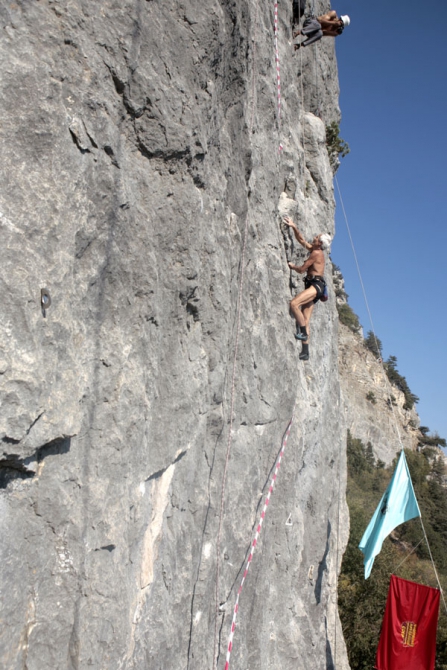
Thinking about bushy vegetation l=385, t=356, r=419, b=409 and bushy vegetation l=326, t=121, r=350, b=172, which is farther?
bushy vegetation l=385, t=356, r=419, b=409

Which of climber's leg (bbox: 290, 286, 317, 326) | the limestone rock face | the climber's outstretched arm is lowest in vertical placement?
climber's leg (bbox: 290, 286, 317, 326)

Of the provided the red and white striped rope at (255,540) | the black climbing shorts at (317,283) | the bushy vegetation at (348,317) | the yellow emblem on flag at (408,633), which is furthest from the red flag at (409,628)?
the bushy vegetation at (348,317)

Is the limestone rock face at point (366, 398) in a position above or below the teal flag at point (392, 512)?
above

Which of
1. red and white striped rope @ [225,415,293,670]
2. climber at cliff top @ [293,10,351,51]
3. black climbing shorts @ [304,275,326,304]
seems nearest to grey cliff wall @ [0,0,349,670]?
red and white striped rope @ [225,415,293,670]

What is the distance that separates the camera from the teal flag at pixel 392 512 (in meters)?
9.49

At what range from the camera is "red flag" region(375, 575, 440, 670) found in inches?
365

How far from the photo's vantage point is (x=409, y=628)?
9.56 meters

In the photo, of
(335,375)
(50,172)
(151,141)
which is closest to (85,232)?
(50,172)

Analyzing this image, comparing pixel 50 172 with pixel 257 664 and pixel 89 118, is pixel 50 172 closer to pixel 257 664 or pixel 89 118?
pixel 89 118

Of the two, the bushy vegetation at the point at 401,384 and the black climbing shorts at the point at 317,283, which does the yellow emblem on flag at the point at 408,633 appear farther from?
the bushy vegetation at the point at 401,384

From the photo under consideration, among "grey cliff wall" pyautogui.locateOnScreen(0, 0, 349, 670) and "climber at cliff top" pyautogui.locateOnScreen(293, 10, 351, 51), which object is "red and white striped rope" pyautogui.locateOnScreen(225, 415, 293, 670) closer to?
"grey cliff wall" pyautogui.locateOnScreen(0, 0, 349, 670)

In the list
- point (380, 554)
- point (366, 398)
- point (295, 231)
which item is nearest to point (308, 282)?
point (295, 231)

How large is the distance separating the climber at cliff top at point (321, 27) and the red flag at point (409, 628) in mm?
9921

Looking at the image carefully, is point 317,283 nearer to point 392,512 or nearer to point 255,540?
point 255,540
